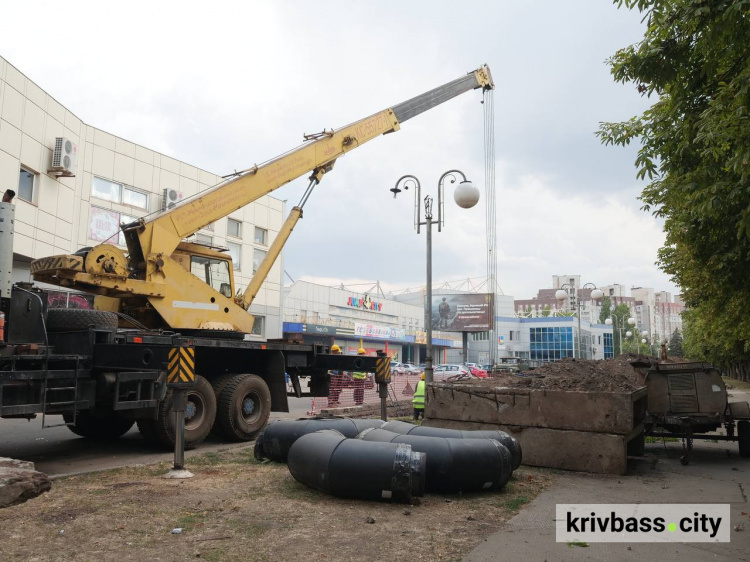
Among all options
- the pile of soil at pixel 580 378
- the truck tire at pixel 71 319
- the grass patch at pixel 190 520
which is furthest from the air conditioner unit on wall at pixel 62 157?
the grass patch at pixel 190 520

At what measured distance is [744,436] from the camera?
1064 cm

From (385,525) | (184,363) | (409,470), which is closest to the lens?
(385,525)

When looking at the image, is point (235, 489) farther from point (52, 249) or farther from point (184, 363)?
point (52, 249)

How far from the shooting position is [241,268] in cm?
3809

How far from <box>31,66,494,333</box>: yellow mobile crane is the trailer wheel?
9.20m

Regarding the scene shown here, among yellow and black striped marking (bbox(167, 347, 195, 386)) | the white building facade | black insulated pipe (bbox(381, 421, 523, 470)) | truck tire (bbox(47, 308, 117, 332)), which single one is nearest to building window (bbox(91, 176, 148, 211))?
the white building facade

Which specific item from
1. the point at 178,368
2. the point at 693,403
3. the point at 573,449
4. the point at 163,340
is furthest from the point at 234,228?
the point at 573,449

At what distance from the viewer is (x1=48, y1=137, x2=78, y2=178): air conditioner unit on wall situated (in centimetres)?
2359

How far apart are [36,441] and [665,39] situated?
1170 centimetres

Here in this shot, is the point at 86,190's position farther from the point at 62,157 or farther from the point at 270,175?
the point at 270,175

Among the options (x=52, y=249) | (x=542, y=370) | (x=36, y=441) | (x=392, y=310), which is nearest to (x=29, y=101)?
(x=52, y=249)

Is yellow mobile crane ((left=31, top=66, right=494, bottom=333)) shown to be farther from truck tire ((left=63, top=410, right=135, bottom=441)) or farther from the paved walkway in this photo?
the paved walkway

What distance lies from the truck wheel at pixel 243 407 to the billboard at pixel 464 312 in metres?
59.1

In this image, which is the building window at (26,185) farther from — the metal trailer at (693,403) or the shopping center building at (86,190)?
the metal trailer at (693,403)
